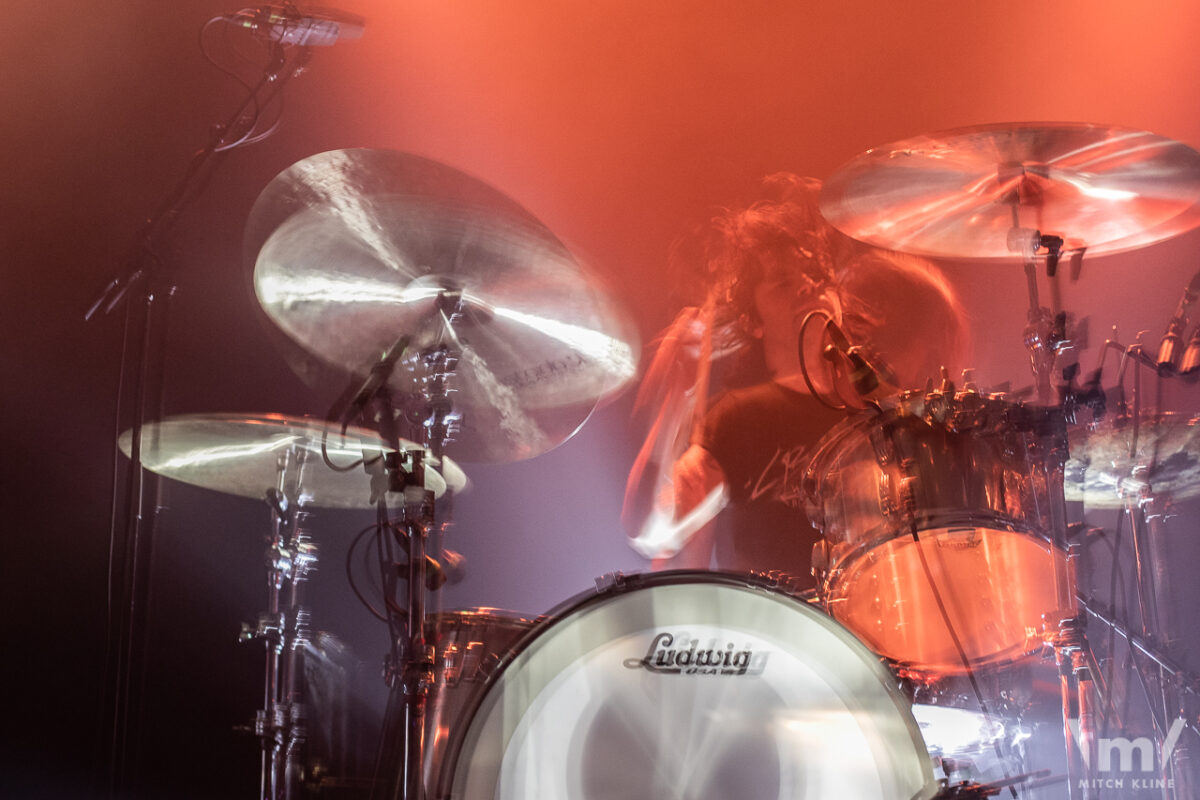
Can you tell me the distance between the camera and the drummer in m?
2.44

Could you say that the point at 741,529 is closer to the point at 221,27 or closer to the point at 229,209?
the point at 229,209

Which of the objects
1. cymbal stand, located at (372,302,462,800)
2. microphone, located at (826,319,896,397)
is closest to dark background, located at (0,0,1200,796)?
cymbal stand, located at (372,302,462,800)

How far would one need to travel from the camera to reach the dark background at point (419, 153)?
2139 mm

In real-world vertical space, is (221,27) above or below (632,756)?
above

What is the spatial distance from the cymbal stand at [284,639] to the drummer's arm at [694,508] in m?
0.85

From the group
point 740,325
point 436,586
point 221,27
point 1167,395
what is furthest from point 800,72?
point 436,586

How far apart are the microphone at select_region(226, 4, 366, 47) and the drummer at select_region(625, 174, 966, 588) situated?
109 cm

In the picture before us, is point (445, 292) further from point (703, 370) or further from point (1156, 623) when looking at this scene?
point (1156, 623)

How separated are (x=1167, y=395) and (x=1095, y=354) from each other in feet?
0.62

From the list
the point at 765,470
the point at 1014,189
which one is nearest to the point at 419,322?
the point at 765,470

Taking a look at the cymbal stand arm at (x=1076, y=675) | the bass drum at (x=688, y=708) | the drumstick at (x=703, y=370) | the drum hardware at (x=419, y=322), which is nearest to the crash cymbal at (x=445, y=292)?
the drum hardware at (x=419, y=322)

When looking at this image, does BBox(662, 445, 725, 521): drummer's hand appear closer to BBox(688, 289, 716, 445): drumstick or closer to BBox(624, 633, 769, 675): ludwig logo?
BBox(688, 289, 716, 445): drumstick

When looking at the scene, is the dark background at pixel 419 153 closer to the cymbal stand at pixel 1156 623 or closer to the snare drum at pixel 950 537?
the cymbal stand at pixel 1156 623

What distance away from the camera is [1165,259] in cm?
250
